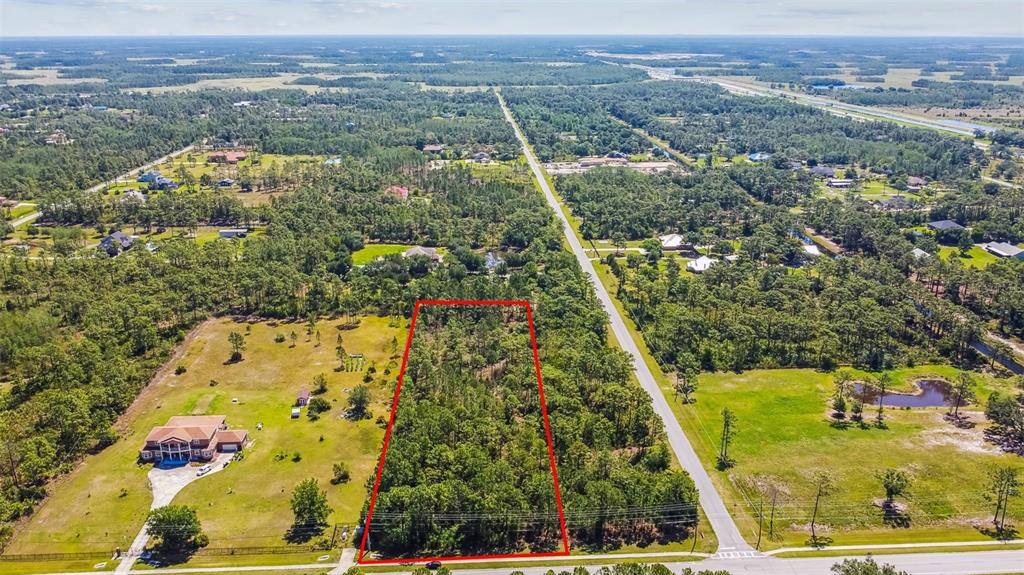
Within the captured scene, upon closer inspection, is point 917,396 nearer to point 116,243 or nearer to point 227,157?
point 116,243

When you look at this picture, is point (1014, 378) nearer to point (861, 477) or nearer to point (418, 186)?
point (861, 477)

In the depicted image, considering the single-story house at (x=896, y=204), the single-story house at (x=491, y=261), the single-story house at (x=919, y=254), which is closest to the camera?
the single-story house at (x=919, y=254)

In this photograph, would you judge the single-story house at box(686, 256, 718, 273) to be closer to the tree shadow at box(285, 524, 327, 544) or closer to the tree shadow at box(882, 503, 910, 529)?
the tree shadow at box(882, 503, 910, 529)

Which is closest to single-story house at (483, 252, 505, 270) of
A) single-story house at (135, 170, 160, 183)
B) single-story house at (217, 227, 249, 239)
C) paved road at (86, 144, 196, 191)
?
single-story house at (217, 227, 249, 239)

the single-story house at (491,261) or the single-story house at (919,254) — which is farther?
the single-story house at (491,261)

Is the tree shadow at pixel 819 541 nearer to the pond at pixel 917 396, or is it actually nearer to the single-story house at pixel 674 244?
the pond at pixel 917 396

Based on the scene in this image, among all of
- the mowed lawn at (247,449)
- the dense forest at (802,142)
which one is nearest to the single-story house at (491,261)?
the mowed lawn at (247,449)

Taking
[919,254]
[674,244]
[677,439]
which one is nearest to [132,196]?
[674,244]
